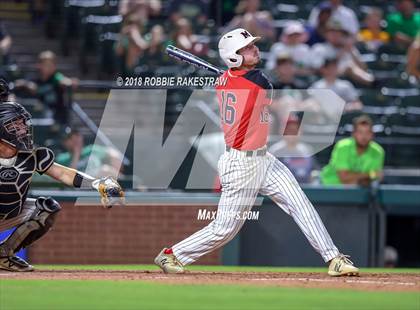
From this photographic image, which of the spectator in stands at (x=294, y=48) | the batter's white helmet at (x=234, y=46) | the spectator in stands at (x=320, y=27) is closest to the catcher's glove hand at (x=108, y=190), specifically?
the batter's white helmet at (x=234, y=46)

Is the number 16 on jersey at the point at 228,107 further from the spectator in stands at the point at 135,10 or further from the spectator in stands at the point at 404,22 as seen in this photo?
the spectator in stands at the point at 404,22

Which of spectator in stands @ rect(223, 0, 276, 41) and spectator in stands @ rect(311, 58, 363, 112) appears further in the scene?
spectator in stands @ rect(223, 0, 276, 41)

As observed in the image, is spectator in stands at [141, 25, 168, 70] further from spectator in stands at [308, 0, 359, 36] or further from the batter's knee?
the batter's knee

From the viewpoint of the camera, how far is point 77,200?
39.3 feet

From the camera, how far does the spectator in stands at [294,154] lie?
495 inches

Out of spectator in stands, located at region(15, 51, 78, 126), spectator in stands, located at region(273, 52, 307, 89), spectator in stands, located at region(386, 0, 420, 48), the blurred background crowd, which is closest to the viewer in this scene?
the blurred background crowd

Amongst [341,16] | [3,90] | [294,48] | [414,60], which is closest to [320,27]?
[341,16]

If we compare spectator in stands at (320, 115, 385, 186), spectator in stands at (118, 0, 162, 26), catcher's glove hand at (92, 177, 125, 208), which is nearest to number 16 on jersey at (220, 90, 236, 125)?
catcher's glove hand at (92, 177, 125, 208)

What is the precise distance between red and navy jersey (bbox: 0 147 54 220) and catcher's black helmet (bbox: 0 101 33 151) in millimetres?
94

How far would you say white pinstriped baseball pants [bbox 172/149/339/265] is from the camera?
855 cm

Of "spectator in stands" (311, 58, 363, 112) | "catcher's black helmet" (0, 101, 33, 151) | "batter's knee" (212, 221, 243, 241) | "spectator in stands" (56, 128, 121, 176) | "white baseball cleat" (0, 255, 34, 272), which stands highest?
"catcher's black helmet" (0, 101, 33, 151)

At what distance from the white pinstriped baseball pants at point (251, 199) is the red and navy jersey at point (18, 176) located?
1.30 m

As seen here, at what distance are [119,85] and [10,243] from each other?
418 centimetres

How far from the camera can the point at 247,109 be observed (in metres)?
8.63
